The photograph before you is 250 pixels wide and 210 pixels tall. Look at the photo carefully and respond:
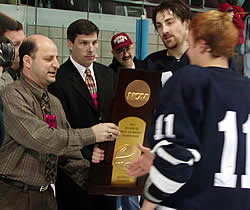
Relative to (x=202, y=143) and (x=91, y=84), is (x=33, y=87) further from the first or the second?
(x=202, y=143)

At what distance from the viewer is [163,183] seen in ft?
4.91

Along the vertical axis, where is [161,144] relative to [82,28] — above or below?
below

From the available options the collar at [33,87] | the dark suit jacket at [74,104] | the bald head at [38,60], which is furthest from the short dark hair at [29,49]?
the dark suit jacket at [74,104]

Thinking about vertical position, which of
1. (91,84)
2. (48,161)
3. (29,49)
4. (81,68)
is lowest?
(48,161)

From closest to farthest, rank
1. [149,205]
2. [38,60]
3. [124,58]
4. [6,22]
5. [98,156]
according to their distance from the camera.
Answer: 1. [149,205]
2. [6,22]
3. [98,156]
4. [38,60]
5. [124,58]

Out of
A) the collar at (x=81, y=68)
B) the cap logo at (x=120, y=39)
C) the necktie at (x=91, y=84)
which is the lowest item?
the necktie at (x=91, y=84)

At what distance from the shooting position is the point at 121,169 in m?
2.26

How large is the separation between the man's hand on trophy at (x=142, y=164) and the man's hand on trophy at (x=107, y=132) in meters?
0.51

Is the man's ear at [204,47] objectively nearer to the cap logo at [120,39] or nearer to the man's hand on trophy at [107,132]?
the man's hand on trophy at [107,132]

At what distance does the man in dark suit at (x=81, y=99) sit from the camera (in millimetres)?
2766

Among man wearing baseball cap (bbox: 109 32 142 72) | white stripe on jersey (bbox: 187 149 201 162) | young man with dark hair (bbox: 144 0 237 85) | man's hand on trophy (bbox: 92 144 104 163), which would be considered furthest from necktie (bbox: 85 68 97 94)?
white stripe on jersey (bbox: 187 149 201 162)

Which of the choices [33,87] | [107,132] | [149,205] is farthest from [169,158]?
[33,87]

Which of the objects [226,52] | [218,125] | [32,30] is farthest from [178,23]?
[32,30]

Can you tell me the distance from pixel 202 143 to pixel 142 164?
238mm
